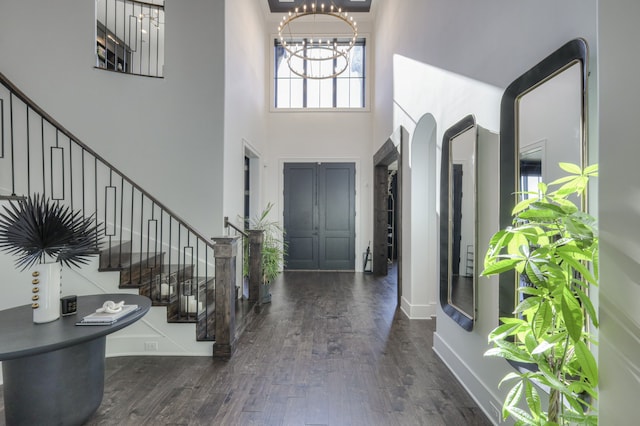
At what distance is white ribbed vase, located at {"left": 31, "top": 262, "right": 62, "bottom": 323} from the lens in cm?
187

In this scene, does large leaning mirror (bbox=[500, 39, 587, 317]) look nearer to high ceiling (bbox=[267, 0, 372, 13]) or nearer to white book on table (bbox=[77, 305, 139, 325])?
white book on table (bbox=[77, 305, 139, 325])

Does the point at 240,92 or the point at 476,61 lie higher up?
the point at 240,92

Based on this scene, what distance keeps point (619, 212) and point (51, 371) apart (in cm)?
271

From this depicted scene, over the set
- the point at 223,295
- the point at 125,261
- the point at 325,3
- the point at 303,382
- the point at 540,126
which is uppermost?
the point at 325,3

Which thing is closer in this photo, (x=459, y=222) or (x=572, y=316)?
(x=572, y=316)

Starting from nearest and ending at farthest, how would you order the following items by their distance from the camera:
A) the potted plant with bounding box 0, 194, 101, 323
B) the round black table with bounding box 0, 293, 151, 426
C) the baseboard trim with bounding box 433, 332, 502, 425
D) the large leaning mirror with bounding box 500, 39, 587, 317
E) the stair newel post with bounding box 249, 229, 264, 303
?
the large leaning mirror with bounding box 500, 39, 587, 317, the round black table with bounding box 0, 293, 151, 426, the potted plant with bounding box 0, 194, 101, 323, the baseboard trim with bounding box 433, 332, 502, 425, the stair newel post with bounding box 249, 229, 264, 303

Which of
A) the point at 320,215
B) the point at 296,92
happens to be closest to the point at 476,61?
the point at 320,215

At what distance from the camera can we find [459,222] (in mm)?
→ 2594

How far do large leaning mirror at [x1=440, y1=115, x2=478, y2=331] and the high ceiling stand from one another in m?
5.26

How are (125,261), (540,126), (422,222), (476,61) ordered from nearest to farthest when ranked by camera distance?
(540,126) → (476,61) → (125,261) → (422,222)

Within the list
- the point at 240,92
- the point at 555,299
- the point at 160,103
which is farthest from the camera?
the point at 240,92

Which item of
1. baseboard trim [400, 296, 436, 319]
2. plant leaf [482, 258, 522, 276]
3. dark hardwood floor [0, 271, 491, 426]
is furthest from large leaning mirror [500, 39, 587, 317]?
baseboard trim [400, 296, 436, 319]

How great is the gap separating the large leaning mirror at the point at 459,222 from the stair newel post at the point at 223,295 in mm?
1960

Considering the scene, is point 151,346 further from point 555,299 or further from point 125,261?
point 555,299
